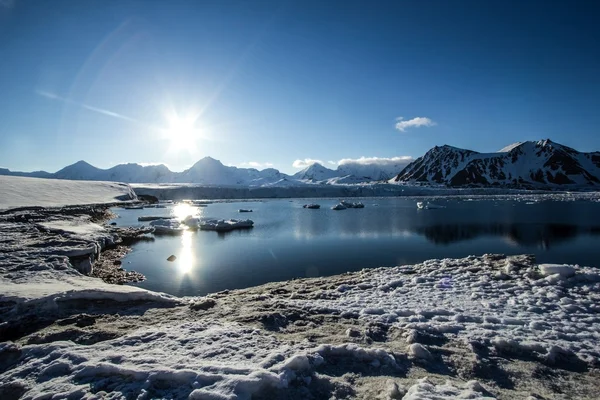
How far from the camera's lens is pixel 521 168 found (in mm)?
160875

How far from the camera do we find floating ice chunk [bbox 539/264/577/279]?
27.9 ft

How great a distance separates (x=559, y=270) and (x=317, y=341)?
7.76m

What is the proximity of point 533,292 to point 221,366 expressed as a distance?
8.05 m

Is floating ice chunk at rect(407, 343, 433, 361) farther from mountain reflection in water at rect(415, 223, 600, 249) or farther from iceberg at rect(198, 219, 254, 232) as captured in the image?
iceberg at rect(198, 219, 254, 232)

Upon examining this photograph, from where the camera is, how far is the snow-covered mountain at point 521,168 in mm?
147625

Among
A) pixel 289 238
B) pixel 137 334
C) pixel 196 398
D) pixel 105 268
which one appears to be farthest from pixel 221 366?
pixel 289 238

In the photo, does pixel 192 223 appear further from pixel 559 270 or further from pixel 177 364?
pixel 559 270

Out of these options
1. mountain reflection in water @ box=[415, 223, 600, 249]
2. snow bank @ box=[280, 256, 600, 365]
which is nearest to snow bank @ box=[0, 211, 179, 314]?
snow bank @ box=[280, 256, 600, 365]

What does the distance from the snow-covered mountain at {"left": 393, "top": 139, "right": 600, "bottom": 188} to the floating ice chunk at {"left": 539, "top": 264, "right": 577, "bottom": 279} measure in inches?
6273

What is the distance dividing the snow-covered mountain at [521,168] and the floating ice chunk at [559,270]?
15933 centimetres

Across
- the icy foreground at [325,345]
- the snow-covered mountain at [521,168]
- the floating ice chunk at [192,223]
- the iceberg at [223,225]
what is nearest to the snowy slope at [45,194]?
the floating ice chunk at [192,223]

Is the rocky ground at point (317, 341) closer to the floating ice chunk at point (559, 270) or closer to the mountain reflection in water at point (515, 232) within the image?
the floating ice chunk at point (559, 270)

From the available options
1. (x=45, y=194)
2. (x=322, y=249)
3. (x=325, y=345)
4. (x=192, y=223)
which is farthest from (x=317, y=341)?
(x=45, y=194)

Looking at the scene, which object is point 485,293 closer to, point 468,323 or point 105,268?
point 468,323
